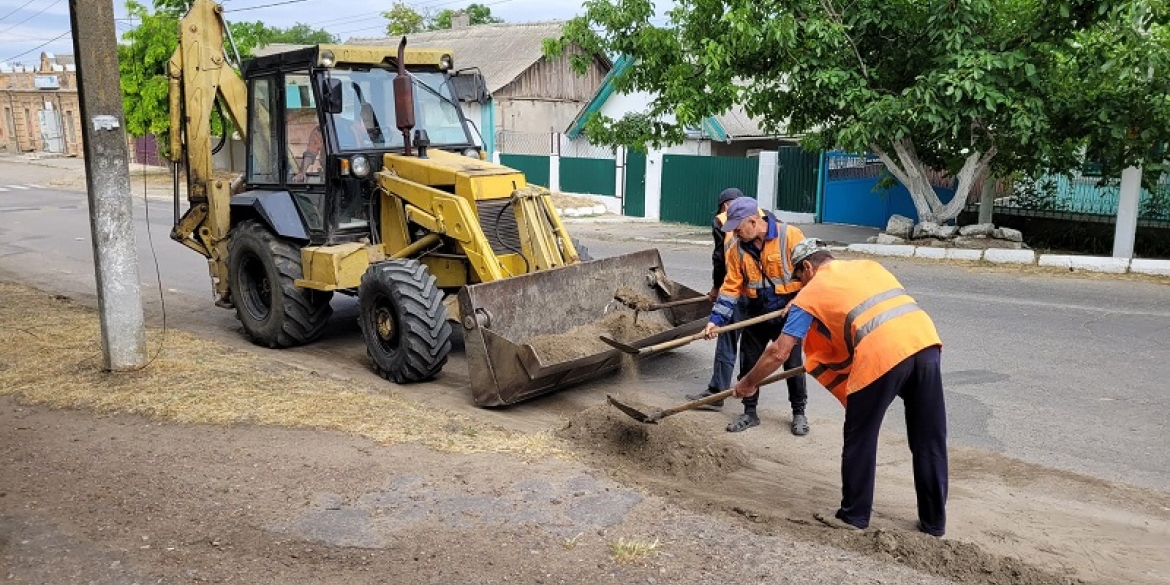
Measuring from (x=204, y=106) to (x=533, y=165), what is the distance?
1839 centimetres

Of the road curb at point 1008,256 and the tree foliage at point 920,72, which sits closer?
the tree foliage at point 920,72

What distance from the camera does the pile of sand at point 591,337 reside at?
672 centimetres

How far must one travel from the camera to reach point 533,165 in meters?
27.0

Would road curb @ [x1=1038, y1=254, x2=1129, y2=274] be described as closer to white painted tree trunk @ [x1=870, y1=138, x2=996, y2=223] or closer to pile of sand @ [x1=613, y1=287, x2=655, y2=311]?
white painted tree trunk @ [x1=870, y1=138, x2=996, y2=223]

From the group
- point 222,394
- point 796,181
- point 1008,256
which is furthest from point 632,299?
point 796,181

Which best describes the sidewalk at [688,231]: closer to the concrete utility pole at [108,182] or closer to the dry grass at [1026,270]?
the dry grass at [1026,270]

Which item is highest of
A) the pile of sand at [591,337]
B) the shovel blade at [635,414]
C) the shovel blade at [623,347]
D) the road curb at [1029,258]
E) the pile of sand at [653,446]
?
the shovel blade at [623,347]

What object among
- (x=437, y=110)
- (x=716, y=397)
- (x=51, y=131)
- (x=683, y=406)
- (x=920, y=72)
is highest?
(x=920, y=72)

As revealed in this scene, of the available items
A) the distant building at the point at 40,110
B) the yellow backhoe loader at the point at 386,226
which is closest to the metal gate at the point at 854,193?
the yellow backhoe loader at the point at 386,226

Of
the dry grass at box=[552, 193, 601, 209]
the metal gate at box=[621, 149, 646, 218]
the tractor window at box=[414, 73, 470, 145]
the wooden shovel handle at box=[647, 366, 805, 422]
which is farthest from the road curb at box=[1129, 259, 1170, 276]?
the dry grass at box=[552, 193, 601, 209]

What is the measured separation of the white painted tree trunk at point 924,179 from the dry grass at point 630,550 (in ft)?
38.4

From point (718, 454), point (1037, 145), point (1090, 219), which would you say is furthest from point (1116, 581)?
point (1090, 219)

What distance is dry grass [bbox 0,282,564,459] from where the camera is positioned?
5984 mm

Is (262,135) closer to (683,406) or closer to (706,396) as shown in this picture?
(706,396)
